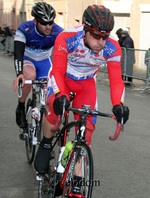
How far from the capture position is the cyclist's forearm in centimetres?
530

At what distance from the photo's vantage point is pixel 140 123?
8969 millimetres

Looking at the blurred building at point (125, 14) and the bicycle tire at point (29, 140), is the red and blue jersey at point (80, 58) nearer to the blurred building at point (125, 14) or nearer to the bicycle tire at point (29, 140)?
the bicycle tire at point (29, 140)

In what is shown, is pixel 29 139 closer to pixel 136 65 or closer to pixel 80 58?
pixel 80 58

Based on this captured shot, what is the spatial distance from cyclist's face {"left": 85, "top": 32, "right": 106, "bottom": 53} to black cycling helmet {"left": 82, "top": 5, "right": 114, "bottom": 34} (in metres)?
0.11

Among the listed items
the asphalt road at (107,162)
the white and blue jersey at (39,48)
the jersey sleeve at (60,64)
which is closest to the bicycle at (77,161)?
the jersey sleeve at (60,64)

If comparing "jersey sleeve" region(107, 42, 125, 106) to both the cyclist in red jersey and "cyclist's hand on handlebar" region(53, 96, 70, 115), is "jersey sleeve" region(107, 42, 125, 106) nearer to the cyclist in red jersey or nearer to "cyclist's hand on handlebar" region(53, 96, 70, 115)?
the cyclist in red jersey

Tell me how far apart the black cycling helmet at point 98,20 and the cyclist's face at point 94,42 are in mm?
107

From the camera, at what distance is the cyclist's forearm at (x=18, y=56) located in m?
5.30

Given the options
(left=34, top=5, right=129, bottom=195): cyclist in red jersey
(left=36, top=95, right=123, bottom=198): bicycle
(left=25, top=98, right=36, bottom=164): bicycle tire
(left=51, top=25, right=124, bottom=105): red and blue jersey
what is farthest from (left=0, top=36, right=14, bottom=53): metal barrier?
(left=36, top=95, right=123, bottom=198): bicycle

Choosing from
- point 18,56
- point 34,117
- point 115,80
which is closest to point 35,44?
point 18,56

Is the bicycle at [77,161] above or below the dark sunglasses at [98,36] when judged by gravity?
below

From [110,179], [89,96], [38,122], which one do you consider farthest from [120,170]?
[89,96]

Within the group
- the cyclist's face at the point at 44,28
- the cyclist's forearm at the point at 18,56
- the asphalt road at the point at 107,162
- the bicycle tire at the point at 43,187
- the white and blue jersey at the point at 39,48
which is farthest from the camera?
the white and blue jersey at the point at 39,48

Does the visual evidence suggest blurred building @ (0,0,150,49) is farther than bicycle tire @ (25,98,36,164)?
Yes
